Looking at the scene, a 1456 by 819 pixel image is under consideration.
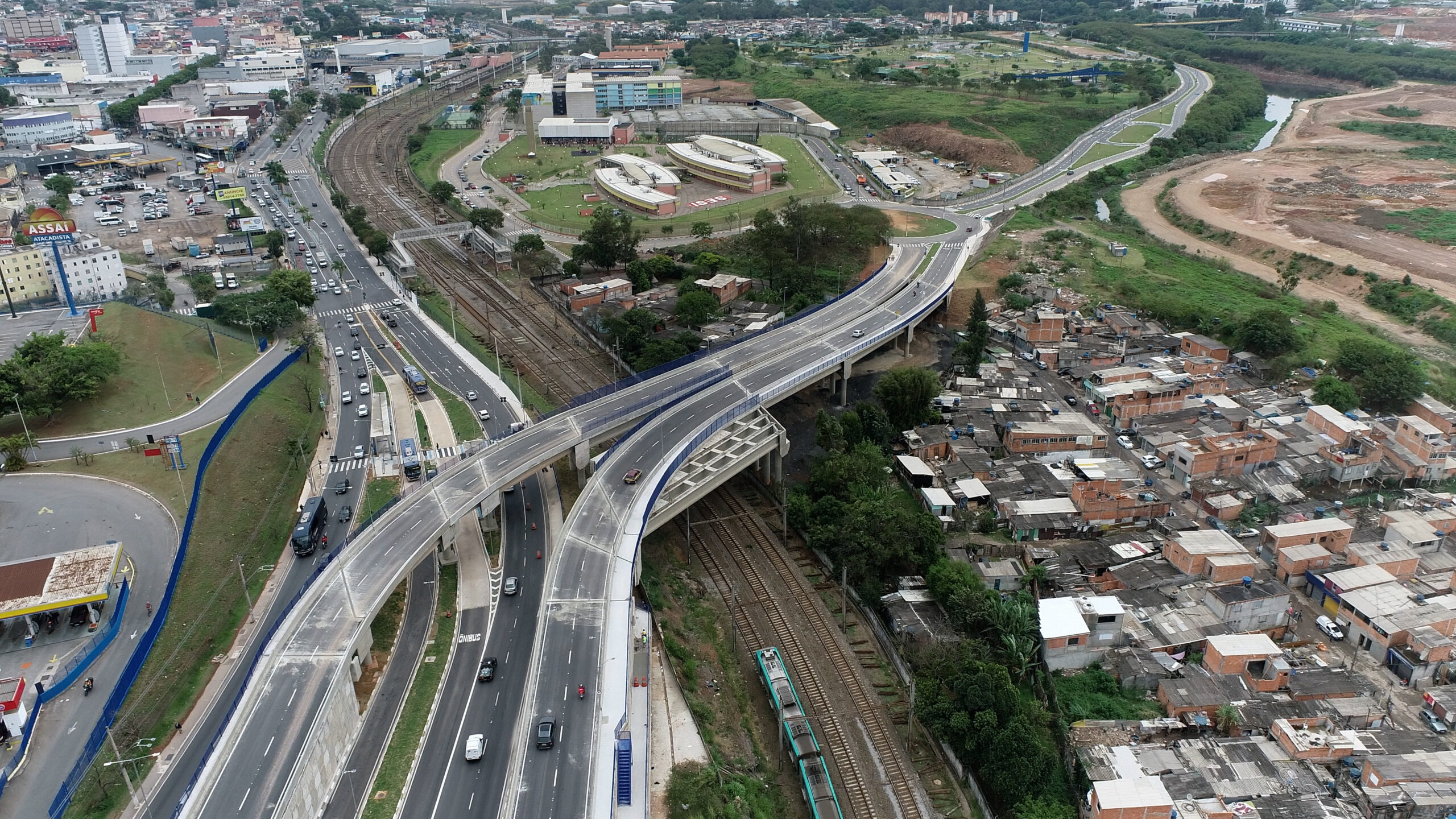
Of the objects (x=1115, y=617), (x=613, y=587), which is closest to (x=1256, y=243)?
(x=1115, y=617)

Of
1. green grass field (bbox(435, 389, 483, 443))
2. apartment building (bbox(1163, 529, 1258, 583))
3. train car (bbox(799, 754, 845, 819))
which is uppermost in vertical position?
green grass field (bbox(435, 389, 483, 443))

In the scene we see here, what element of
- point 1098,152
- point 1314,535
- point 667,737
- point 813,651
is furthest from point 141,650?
point 1098,152

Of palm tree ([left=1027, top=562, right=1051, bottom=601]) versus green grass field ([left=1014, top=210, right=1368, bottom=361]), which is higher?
green grass field ([left=1014, top=210, right=1368, bottom=361])

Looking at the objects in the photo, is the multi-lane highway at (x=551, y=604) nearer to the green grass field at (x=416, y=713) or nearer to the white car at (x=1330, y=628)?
the green grass field at (x=416, y=713)

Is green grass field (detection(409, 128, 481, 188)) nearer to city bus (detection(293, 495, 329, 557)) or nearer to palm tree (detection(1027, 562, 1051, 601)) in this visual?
city bus (detection(293, 495, 329, 557))

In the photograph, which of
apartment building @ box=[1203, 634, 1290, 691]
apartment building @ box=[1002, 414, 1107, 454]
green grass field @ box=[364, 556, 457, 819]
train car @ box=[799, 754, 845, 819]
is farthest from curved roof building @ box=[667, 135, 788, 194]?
train car @ box=[799, 754, 845, 819]

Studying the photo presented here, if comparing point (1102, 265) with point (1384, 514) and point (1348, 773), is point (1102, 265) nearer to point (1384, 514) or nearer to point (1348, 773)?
point (1384, 514)

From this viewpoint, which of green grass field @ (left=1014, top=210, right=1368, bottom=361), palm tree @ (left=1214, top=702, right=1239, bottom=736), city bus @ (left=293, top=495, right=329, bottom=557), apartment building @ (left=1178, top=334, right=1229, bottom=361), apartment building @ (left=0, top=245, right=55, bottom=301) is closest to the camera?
palm tree @ (left=1214, top=702, right=1239, bottom=736)
